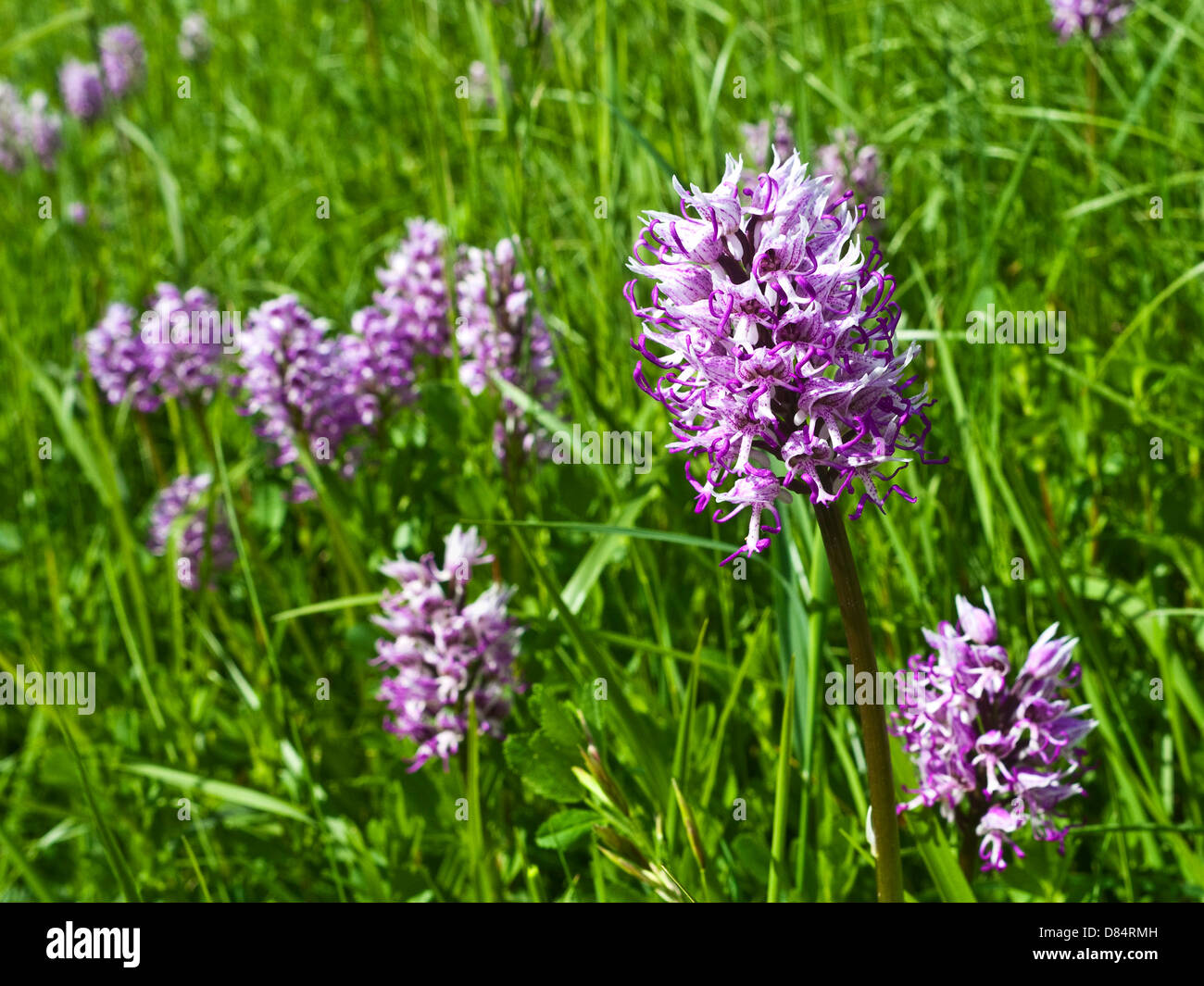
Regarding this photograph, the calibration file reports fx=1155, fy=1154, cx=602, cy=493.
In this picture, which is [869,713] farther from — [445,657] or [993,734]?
[445,657]

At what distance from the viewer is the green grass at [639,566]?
1944 mm

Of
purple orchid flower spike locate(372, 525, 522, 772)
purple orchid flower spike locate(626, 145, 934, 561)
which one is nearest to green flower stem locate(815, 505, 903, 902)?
purple orchid flower spike locate(626, 145, 934, 561)

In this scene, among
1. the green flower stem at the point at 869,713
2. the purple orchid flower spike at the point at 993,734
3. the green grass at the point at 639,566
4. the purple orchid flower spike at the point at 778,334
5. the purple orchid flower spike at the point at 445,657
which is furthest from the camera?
the purple orchid flower spike at the point at 445,657

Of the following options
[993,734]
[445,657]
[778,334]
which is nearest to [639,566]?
[445,657]

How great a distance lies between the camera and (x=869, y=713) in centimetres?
139

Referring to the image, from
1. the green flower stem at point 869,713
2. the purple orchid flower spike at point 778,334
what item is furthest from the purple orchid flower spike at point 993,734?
the purple orchid flower spike at point 778,334

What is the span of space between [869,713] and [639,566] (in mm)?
1009

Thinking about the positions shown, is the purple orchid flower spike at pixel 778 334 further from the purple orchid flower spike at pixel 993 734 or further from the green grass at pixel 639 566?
the purple orchid flower spike at pixel 993 734

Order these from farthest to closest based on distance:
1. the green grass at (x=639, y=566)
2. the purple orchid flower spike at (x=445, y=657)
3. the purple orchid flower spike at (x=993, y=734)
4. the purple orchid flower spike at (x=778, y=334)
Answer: the purple orchid flower spike at (x=445, y=657) → the green grass at (x=639, y=566) → the purple orchid flower spike at (x=993, y=734) → the purple orchid flower spike at (x=778, y=334)

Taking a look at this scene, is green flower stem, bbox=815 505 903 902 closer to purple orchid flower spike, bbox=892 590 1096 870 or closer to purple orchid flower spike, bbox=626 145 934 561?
purple orchid flower spike, bbox=626 145 934 561

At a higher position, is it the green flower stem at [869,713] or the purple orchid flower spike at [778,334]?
the purple orchid flower spike at [778,334]

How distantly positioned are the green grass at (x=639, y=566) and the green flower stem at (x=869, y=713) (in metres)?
0.13

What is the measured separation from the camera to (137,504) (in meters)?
4.30
